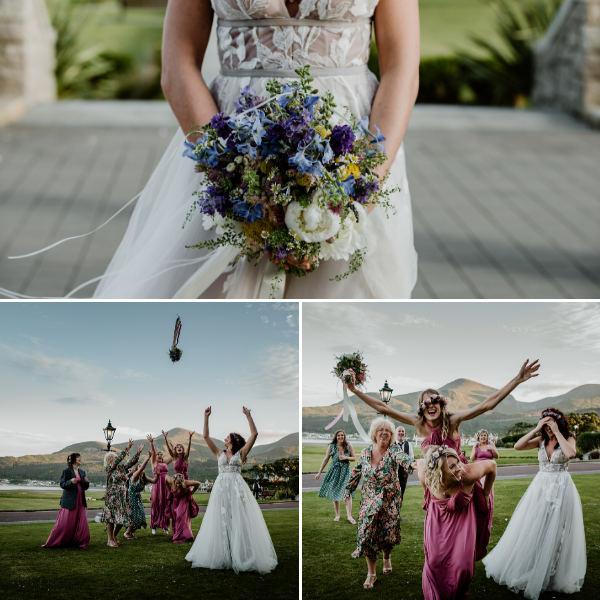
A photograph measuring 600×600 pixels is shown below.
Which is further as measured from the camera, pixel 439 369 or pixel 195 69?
pixel 195 69

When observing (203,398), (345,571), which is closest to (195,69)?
(203,398)

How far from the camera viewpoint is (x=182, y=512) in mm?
2135

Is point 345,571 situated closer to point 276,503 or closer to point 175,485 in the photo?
point 276,503

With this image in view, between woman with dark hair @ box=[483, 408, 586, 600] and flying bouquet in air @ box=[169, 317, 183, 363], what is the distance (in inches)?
36.8

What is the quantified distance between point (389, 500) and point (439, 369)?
376 millimetres

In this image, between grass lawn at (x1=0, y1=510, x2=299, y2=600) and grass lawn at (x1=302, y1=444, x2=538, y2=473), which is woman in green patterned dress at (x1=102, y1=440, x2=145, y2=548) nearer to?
grass lawn at (x1=0, y1=510, x2=299, y2=600)

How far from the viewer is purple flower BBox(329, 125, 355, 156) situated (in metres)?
1.88

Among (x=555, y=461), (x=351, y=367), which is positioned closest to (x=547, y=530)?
(x=555, y=461)

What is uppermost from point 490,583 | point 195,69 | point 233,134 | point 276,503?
point 195,69

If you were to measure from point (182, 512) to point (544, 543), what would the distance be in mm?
957

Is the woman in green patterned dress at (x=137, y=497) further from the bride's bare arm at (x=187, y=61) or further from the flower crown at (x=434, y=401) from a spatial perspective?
the bride's bare arm at (x=187, y=61)

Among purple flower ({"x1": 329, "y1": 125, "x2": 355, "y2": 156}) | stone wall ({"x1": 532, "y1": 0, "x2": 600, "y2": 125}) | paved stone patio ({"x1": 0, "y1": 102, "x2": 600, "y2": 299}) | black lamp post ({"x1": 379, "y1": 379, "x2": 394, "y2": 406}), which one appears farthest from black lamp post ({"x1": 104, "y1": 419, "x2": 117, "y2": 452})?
stone wall ({"x1": 532, "y1": 0, "x2": 600, "y2": 125})

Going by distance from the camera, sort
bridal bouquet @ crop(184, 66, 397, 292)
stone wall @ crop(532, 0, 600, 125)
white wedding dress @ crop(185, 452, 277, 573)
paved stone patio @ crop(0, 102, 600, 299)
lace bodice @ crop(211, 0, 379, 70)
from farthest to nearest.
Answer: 1. stone wall @ crop(532, 0, 600, 125)
2. paved stone patio @ crop(0, 102, 600, 299)
3. lace bodice @ crop(211, 0, 379, 70)
4. white wedding dress @ crop(185, 452, 277, 573)
5. bridal bouquet @ crop(184, 66, 397, 292)

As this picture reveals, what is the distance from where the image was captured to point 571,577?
6.66ft
